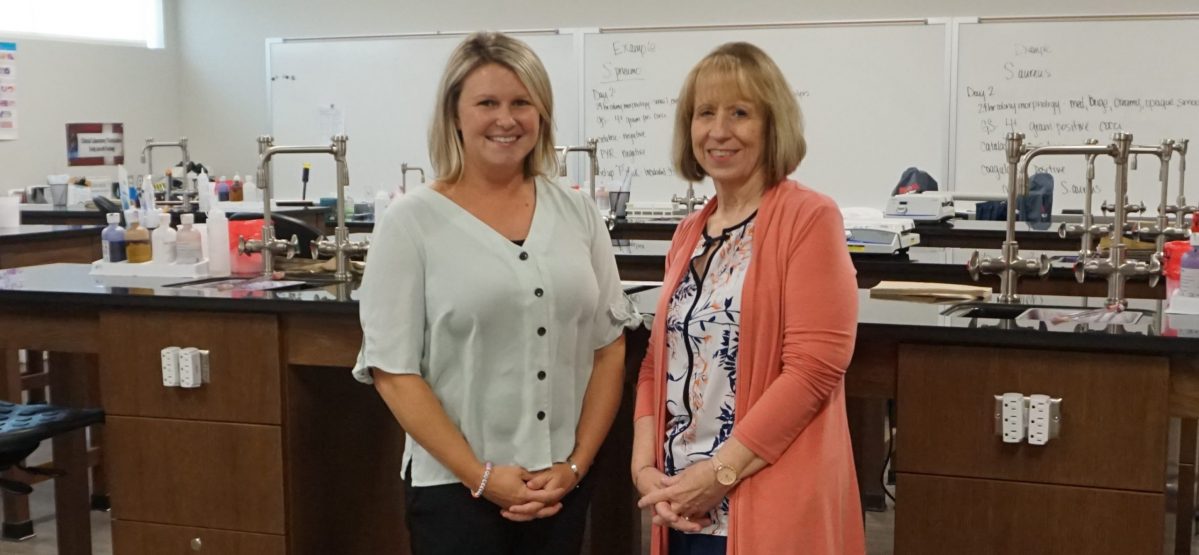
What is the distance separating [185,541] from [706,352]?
1.40m

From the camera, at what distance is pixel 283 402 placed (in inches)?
96.5

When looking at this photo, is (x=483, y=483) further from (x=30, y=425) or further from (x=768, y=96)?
(x=30, y=425)

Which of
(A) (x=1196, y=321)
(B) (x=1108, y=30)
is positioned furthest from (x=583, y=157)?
(A) (x=1196, y=321)

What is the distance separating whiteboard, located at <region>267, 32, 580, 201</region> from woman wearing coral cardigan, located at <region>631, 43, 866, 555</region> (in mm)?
5222

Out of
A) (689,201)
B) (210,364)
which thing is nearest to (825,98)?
(689,201)

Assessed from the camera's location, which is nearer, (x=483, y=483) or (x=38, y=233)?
(x=483, y=483)

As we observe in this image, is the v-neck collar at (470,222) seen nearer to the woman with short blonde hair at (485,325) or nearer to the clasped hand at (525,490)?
the woman with short blonde hair at (485,325)

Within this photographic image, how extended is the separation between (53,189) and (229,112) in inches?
58.7

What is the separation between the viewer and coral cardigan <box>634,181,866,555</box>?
157 centimetres

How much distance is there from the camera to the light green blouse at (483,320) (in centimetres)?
175

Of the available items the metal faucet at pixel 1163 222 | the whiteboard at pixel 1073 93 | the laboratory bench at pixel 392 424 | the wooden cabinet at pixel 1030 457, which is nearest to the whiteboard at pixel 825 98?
the whiteboard at pixel 1073 93

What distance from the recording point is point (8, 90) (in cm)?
651

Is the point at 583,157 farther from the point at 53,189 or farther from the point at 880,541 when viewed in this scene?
the point at 880,541

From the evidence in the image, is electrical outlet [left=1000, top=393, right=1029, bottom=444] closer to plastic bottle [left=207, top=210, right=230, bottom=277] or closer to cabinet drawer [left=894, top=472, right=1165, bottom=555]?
cabinet drawer [left=894, top=472, right=1165, bottom=555]
